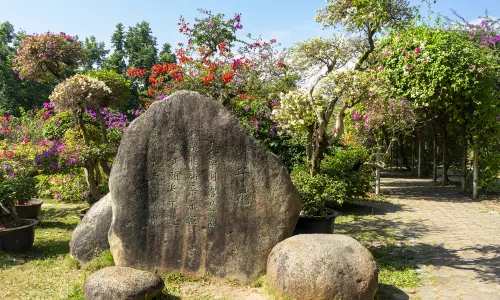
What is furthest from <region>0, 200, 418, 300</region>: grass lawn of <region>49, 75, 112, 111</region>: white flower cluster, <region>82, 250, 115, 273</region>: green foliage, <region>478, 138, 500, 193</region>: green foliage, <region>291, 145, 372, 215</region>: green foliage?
<region>478, 138, 500, 193</region>: green foliage

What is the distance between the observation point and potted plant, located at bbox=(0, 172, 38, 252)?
21.4 ft

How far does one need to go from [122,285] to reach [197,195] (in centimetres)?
153

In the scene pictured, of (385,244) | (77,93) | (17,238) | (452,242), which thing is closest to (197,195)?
(17,238)

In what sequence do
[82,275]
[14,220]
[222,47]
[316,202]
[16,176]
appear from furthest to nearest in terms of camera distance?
[222,47]
[16,176]
[14,220]
[316,202]
[82,275]

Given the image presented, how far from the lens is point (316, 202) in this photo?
6.76m

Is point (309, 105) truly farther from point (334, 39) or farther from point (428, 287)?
A: point (334, 39)


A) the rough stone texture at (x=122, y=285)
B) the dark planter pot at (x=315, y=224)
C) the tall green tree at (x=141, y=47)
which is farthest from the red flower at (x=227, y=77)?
the tall green tree at (x=141, y=47)

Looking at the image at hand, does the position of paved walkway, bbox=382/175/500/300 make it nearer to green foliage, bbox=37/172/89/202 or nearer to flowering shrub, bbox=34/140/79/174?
flowering shrub, bbox=34/140/79/174

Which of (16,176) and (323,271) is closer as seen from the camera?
(323,271)

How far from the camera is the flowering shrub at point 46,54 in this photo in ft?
32.4

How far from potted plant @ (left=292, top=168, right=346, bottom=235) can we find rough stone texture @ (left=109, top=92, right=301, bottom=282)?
1.44 metres

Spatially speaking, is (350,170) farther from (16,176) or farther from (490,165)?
(16,176)

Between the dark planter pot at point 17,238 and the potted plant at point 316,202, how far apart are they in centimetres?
455

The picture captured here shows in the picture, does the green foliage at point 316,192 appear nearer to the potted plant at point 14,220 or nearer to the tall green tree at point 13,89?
the potted plant at point 14,220
